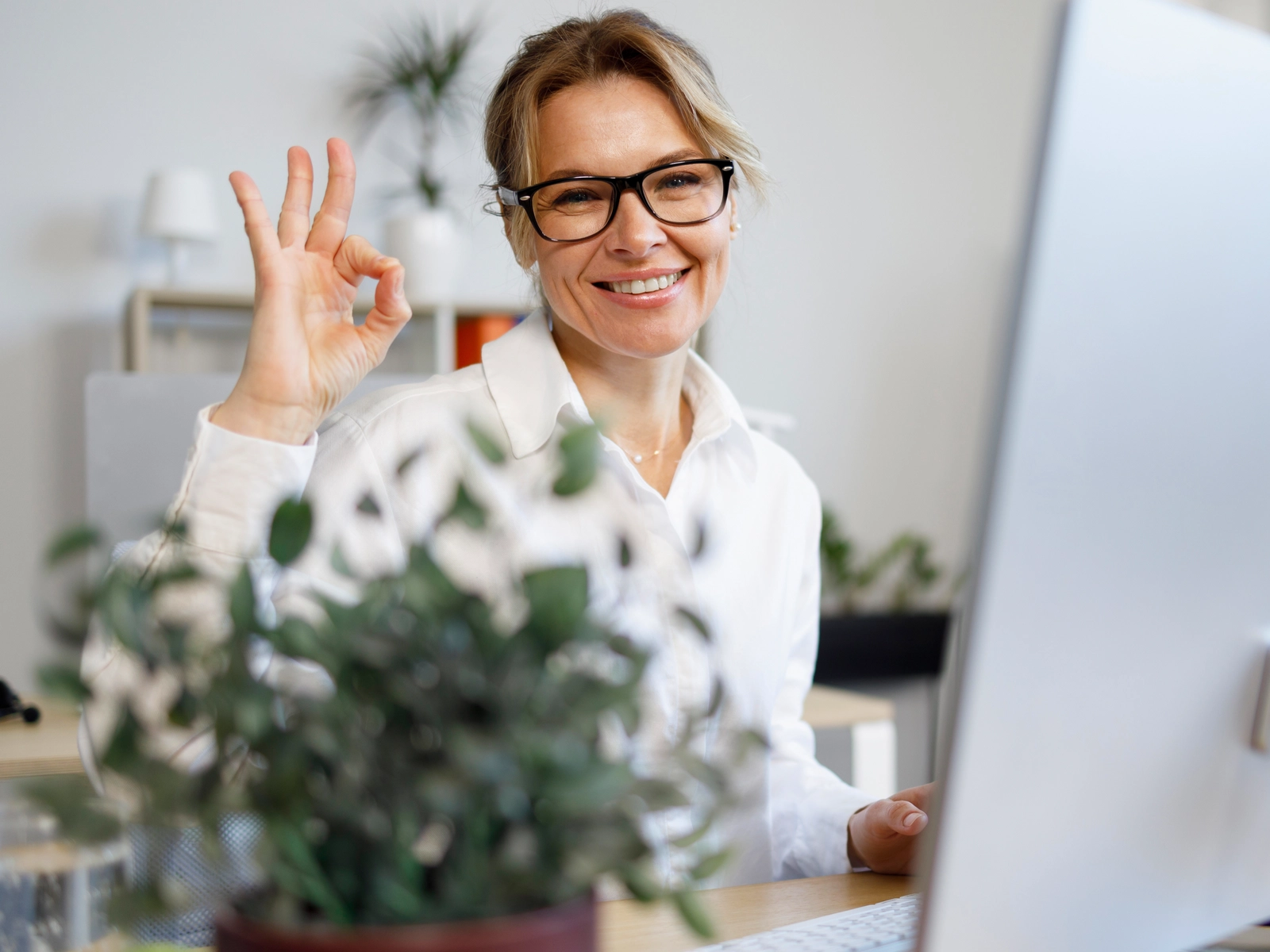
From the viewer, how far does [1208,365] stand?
0.54m

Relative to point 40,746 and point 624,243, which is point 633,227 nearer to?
point 624,243

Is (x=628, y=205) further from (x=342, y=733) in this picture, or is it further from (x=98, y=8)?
(x=98, y=8)

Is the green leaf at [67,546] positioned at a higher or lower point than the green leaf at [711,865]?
higher

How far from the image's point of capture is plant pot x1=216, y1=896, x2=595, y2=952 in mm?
372

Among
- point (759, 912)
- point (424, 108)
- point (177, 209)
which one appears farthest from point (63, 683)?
point (424, 108)

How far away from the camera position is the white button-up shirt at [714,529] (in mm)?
1152

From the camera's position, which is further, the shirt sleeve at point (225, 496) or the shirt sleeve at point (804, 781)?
the shirt sleeve at point (804, 781)

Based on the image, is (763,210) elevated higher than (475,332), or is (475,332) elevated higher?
(763,210)

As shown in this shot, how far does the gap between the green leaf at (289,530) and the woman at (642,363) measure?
63 centimetres

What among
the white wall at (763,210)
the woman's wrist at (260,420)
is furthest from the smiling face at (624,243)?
the white wall at (763,210)

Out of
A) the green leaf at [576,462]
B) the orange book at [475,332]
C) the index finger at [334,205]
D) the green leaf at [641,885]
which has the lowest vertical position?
the orange book at [475,332]

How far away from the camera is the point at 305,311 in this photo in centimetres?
102

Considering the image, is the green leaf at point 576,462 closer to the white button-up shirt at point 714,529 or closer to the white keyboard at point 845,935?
the white keyboard at point 845,935

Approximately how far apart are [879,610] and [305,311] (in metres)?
3.20
